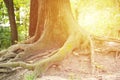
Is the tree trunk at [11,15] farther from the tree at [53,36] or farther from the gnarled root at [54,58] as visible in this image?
the gnarled root at [54,58]

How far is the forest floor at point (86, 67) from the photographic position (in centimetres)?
716

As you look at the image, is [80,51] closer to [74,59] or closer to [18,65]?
[74,59]

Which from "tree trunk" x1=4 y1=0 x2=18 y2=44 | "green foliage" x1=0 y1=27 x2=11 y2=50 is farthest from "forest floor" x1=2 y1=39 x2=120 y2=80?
"green foliage" x1=0 y1=27 x2=11 y2=50

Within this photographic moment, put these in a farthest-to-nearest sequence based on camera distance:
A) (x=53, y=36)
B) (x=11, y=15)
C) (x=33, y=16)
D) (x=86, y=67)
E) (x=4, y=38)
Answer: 1. (x=4, y=38)
2. (x=11, y=15)
3. (x=33, y=16)
4. (x=53, y=36)
5. (x=86, y=67)

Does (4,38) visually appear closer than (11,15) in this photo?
No

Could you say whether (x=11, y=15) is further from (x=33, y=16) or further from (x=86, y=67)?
(x=86, y=67)

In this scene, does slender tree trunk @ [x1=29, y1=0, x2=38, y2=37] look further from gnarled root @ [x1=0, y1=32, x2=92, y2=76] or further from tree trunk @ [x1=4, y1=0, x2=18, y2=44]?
tree trunk @ [x1=4, y1=0, x2=18, y2=44]

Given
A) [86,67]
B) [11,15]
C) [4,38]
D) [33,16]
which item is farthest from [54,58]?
[4,38]

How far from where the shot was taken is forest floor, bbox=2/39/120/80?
716 cm

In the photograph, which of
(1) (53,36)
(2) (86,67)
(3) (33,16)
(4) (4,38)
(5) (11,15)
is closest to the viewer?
(2) (86,67)

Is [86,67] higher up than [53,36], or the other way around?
[53,36]

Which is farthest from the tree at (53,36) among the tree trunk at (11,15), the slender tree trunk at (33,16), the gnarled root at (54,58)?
the tree trunk at (11,15)

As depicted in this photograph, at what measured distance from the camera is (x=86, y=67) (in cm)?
779

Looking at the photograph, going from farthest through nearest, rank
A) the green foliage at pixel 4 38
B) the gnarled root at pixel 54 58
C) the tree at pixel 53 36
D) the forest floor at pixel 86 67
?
the green foliage at pixel 4 38
the tree at pixel 53 36
the gnarled root at pixel 54 58
the forest floor at pixel 86 67
